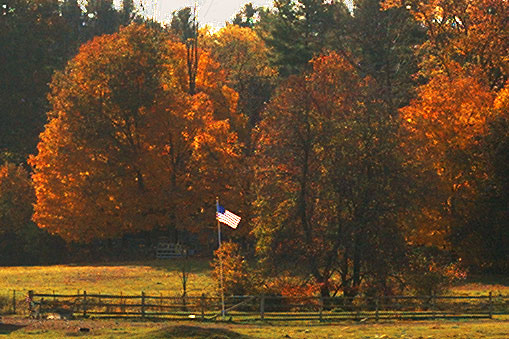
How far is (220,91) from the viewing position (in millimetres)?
111750

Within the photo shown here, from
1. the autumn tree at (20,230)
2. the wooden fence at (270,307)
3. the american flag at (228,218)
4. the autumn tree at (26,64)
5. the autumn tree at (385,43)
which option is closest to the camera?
the wooden fence at (270,307)

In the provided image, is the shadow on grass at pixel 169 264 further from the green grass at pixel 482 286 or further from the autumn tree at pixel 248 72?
the autumn tree at pixel 248 72

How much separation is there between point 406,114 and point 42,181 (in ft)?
123

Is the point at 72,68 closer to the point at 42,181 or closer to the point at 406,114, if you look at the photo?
the point at 42,181

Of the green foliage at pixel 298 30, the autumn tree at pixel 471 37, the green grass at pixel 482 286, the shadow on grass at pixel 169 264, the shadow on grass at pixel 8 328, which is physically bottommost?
the shadow on grass at pixel 8 328

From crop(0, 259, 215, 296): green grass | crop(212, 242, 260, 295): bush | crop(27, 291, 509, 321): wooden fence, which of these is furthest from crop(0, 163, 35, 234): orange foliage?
crop(212, 242, 260, 295): bush

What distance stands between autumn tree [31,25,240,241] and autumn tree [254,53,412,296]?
114ft

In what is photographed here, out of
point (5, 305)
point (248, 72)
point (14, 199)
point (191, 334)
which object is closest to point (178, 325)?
point (191, 334)

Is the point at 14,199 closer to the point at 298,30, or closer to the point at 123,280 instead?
the point at 123,280

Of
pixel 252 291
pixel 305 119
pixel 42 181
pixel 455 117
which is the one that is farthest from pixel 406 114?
pixel 42 181

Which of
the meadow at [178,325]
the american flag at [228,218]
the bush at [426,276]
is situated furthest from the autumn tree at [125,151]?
the american flag at [228,218]

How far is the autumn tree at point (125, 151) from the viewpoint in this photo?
98.3 meters

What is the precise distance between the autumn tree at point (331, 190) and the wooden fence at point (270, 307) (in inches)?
157

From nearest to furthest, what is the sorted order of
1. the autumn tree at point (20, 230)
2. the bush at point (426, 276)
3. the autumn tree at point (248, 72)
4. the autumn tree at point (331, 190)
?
1. the bush at point (426, 276)
2. the autumn tree at point (331, 190)
3. the autumn tree at point (20, 230)
4. the autumn tree at point (248, 72)
